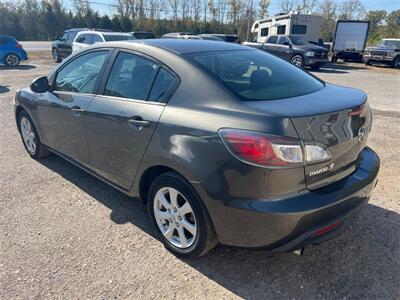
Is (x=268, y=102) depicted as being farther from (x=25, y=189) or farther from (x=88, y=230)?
(x=25, y=189)

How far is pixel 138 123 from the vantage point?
2.62 meters

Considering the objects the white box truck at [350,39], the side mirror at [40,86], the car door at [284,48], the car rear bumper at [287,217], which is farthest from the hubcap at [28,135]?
the white box truck at [350,39]

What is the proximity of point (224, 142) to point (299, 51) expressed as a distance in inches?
655

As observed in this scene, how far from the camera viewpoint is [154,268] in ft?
8.41

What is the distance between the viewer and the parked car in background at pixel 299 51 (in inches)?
667

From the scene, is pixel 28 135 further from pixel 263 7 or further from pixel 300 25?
pixel 263 7

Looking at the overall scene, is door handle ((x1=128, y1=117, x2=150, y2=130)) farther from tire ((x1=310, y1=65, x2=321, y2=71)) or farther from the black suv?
tire ((x1=310, y1=65, x2=321, y2=71))

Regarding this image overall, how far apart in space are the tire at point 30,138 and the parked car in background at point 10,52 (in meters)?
14.9

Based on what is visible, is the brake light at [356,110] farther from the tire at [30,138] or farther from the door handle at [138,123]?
the tire at [30,138]

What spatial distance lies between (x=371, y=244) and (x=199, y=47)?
2270mm

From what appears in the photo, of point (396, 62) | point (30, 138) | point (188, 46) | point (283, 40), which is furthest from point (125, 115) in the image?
point (396, 62)

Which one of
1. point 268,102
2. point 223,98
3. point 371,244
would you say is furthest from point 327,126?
point 371,244

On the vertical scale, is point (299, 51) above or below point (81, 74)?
below

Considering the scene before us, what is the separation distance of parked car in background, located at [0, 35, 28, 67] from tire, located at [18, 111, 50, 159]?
14917mm
